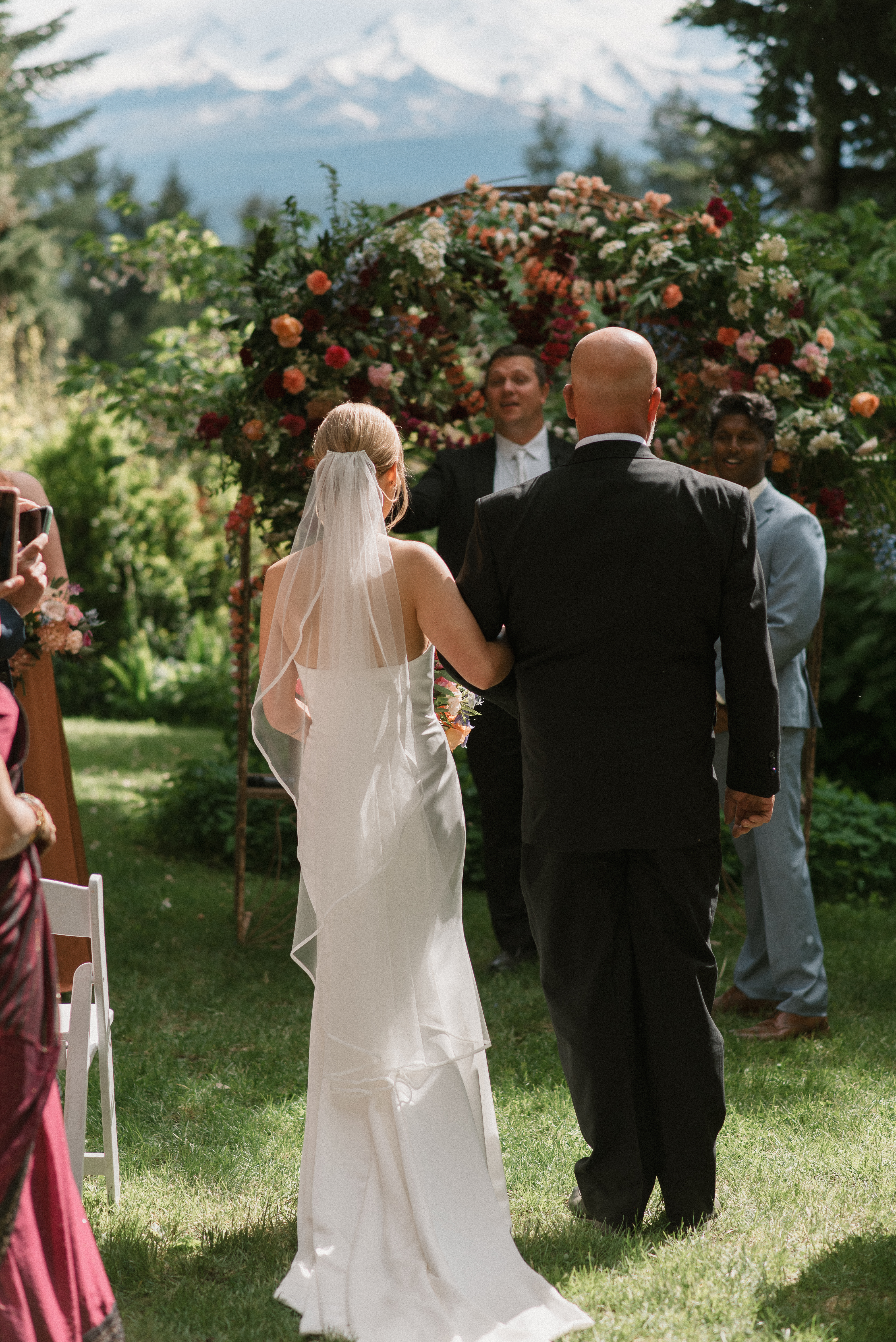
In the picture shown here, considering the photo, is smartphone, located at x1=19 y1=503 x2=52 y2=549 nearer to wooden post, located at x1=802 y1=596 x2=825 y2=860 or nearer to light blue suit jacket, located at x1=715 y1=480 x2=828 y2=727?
light blue suit jacket, located at x1=715 y1=480 x2=828 y2=727

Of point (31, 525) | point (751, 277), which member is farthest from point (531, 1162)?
point (751, 277)

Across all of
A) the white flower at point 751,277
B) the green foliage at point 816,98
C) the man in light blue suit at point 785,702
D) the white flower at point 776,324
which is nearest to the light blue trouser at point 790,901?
the man in light blue suit at point 785,702

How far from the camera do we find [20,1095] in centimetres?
214

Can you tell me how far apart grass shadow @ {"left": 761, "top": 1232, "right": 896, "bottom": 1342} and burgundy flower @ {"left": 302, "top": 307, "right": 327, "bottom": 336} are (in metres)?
4.14

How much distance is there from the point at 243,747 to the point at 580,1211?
3133 mm

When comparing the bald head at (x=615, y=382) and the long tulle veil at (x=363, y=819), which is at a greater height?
the bald head at (x=615, y=382)

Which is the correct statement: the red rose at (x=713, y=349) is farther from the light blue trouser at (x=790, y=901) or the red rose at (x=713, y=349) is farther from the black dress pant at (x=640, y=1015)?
the black dress pant at (x=640, y=1015)

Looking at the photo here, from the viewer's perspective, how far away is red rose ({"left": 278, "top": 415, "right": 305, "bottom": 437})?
17.7ft

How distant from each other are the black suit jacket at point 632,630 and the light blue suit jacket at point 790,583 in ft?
4.49

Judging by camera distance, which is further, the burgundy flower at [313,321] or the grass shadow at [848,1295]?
the burgundy flower at [313,321]

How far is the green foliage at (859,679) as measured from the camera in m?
7.81

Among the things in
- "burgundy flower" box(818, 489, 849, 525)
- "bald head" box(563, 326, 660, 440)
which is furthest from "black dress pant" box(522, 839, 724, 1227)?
"burgundy flower" box(818, 489, 849, 525)

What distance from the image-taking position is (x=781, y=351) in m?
5.55

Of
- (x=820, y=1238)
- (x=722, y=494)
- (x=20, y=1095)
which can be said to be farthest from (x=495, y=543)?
(x=820, y=1238)
